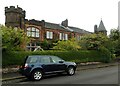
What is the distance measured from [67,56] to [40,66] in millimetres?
10403

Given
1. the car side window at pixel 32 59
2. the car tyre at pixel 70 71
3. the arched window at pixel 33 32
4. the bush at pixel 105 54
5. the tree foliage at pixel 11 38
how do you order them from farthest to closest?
the arched window at pixel 33 32 < the bush at pixel 105 54 < the tree foliage at pixel 11 38 < the car tyre at pixel 70 71 < the car side window at pixel 32 59

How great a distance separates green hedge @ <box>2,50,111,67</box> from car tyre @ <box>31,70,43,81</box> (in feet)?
15.1

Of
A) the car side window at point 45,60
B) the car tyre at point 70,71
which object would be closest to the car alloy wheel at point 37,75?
the car side window at point 45,60

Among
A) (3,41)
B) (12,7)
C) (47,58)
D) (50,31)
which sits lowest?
(47,58)

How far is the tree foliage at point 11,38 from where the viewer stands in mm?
20500

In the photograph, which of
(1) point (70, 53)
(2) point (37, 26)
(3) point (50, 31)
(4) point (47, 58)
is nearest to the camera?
(4) point (47, 58)

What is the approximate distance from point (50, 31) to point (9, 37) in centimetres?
3533

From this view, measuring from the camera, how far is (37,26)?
52.7m

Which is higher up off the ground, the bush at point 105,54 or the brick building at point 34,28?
the brick building at point 34,28

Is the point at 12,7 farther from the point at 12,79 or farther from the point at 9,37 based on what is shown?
the point at 12,79

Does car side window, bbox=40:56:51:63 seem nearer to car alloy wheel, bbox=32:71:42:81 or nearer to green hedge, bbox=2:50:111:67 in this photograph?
car alloy wheel, bbox=32:71:42:81

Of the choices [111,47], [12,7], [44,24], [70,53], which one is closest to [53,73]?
[70,53]

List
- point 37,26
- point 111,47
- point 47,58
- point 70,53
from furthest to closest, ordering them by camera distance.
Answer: point 37,26 → point 111,47 → point 70,53 → point 47,58

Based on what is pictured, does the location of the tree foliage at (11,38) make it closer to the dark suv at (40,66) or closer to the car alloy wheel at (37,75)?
the dark suv at (40,66)
